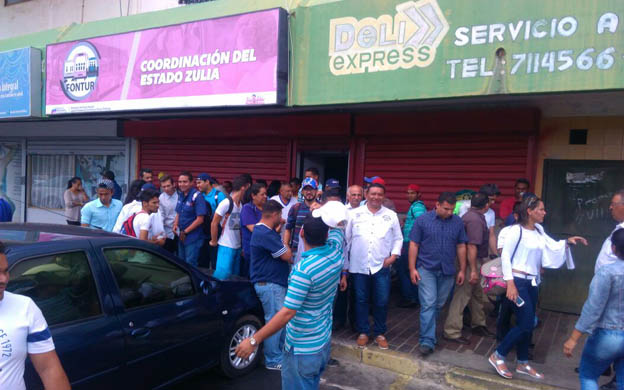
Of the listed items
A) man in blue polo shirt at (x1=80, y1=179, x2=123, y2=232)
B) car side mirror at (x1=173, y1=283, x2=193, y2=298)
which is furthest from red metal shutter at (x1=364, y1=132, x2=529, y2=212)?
car side mirror at (x1=173, y1=283, x2=193, y2=298)

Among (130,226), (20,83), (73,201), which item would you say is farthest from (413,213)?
(20,83)

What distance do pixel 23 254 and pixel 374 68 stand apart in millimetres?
4442

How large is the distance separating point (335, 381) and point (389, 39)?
4065mm

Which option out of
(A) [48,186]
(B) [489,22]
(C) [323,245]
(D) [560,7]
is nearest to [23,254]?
(C) [323,245]

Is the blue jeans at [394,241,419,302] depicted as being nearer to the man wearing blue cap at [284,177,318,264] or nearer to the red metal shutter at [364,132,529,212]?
the red metal shutter at [364,132,529,212]

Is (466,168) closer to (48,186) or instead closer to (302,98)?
(302,98)

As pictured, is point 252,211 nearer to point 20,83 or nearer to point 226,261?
point 226,261

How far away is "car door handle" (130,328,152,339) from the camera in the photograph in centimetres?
326

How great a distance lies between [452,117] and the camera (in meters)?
6.77

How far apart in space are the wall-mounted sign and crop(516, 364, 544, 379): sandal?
4.38 m

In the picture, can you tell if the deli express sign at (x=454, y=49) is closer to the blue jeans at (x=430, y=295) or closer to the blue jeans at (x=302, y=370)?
the blue jeans at (x=430, y=295)

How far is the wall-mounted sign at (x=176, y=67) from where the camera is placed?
643 cm

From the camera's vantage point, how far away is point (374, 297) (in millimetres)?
5027

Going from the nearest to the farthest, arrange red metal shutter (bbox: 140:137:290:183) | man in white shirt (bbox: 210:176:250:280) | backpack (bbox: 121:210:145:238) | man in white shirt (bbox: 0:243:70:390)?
man in white shirt (bbox: 0:243:70:390), backpack (bbox: 121:210:145:238), man in white shirt (bbox: 210:176:250:280), red metal shutter (bbox: 140:137:290:183)
